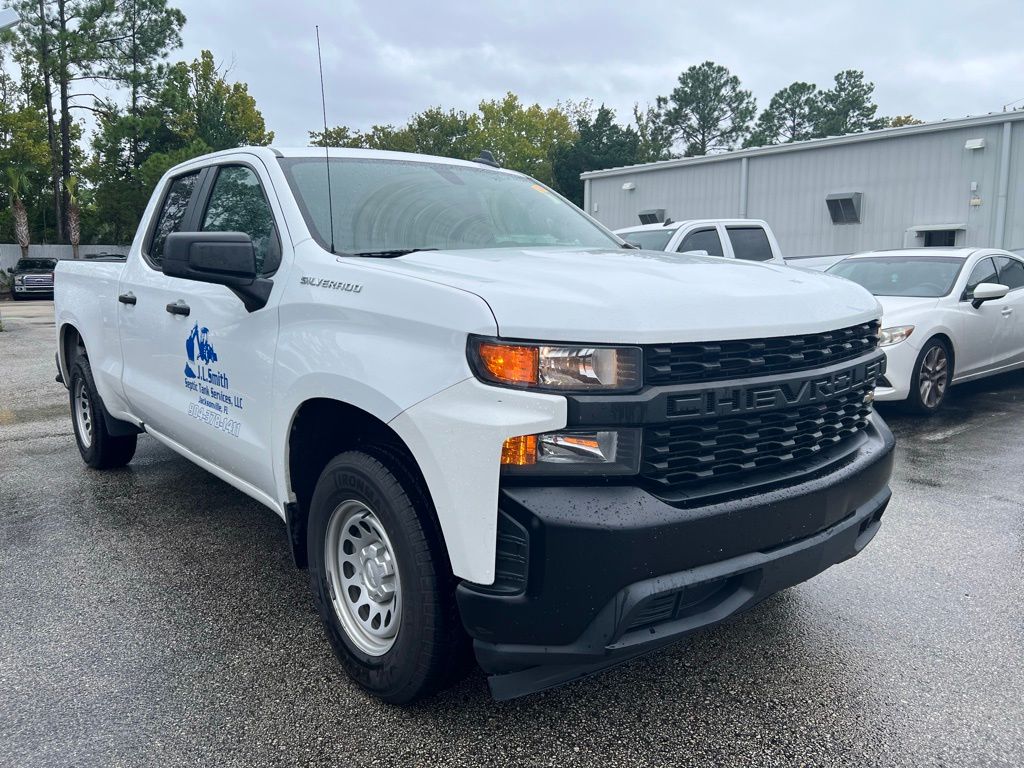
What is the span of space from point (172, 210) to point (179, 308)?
909mm

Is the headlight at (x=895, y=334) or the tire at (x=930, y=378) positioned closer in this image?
the headlight at (x=895, y=334)

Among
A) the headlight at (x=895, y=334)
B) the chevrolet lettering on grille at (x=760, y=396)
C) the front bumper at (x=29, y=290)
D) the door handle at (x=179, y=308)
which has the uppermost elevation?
the door handle at (x=179, y=308)

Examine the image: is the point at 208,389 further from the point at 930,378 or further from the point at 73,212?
the point at 73,212

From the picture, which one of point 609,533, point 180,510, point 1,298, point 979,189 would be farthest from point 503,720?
point 1,298

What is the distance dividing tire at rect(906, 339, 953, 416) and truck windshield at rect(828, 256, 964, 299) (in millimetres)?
583

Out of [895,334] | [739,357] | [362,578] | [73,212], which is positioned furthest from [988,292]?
[73,212]

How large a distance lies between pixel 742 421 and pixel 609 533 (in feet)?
1.86

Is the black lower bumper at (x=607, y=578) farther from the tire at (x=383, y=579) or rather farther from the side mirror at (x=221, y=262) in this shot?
the side mirror at (x=221, y=262)

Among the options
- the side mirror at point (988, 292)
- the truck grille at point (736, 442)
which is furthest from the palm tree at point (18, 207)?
the truck grille at point (736, 442)

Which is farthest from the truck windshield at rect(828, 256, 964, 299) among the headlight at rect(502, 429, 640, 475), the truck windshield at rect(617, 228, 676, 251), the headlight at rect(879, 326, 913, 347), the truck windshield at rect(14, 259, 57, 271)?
the truck windshield at rect(14, 259, 57, 271)

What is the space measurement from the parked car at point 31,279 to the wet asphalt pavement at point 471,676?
29.8 metres

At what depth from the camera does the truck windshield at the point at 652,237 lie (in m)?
9.63

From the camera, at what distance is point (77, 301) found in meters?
5.23

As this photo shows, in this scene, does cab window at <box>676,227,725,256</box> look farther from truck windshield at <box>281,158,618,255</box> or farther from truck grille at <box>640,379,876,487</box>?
truck grille at <box>640,379,876,487</box>
